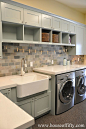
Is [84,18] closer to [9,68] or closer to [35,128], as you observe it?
[9,68]

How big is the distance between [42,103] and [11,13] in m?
1.89

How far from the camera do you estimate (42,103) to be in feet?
8.21

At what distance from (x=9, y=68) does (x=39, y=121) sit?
129cm

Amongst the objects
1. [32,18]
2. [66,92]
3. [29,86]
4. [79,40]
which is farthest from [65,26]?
[29,86]

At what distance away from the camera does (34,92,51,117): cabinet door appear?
7.83 ft

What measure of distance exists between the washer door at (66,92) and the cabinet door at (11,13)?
1.73 m

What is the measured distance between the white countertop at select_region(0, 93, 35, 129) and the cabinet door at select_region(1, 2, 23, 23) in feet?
5.40

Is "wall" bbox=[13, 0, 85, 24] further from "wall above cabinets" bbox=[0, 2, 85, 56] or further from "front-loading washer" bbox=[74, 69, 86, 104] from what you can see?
"front-loading washer" bbox=[74, 69, 86, 104]

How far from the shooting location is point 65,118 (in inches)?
99.7

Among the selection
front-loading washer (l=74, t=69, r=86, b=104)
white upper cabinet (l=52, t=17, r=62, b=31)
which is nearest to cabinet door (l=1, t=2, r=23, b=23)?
white upper cabinet (l=52, t=17, r=62, b=31)

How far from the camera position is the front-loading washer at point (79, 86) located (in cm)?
320

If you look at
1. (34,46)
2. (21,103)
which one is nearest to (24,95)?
(21,103)

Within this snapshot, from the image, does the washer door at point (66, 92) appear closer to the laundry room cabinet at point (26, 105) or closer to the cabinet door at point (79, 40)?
the laundry room cabinet at point (26, 105)

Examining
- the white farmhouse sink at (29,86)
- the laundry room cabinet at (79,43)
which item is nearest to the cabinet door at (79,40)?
the laundry room cabinet at (79,43)
